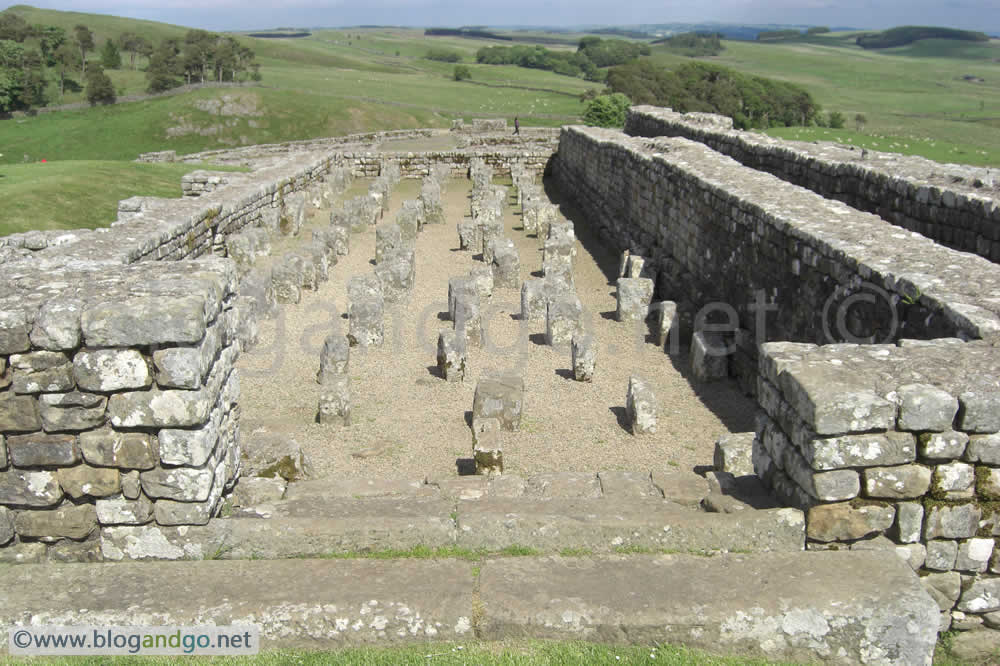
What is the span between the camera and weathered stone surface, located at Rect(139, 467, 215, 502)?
518 cm

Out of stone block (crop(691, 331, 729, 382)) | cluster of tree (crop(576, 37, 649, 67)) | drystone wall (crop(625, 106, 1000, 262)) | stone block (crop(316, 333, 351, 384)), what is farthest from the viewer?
cluster of tree (crop(576, 37, 649, 67))

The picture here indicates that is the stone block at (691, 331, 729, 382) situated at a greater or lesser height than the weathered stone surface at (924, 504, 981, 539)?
lesser

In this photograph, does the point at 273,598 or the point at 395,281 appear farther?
the point at 395,281

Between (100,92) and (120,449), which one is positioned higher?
(100,92)

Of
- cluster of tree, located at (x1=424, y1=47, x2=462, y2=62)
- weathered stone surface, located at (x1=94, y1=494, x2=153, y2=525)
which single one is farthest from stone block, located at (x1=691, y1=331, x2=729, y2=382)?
cluster of tree, located at (x1=424, y1=47, x2=462, y2=62)

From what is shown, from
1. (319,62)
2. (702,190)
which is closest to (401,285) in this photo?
(702,190)

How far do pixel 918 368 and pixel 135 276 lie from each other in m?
5.35

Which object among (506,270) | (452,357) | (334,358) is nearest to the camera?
(452,357)

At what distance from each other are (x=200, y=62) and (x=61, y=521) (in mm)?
90489

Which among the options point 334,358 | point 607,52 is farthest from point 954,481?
point 607,52

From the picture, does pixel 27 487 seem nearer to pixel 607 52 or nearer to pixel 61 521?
pixel 61 521

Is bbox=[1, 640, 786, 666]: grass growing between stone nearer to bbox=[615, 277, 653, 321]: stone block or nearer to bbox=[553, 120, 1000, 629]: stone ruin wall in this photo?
bbox=[553, 120, 1000, 629]: stone ruin wall

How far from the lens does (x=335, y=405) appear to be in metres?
9.24

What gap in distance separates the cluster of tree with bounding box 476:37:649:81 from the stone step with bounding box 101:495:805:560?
492 ft
